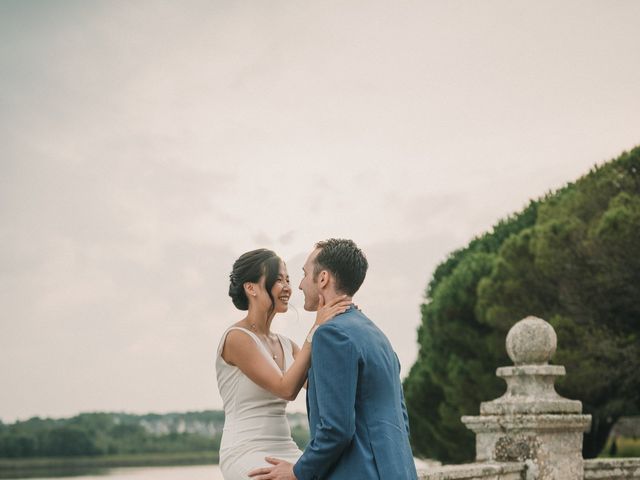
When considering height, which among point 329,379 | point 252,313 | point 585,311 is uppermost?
point 585,311

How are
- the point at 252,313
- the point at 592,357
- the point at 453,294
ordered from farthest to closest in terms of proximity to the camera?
the point at 453,294 < the point at 592,357 < the point at 252,313

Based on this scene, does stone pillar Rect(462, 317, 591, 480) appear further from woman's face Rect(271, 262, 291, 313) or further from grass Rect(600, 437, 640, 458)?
grass Rect(600, 437, 640, 458)

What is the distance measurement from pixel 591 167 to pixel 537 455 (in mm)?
18302

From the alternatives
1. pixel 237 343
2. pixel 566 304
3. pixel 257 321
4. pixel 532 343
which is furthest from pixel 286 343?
pixel 566 304

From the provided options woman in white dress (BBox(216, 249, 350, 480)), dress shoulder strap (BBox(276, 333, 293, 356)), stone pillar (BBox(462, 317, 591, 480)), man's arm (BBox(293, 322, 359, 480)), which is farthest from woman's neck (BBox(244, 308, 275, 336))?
stone pillar (BBox(462, 317, 591, 480))

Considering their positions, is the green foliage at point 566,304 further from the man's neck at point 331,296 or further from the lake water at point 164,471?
the lake water at point 164,471

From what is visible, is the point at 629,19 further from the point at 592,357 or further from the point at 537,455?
the point at 537,455

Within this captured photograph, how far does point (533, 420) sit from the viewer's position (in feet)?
21.1

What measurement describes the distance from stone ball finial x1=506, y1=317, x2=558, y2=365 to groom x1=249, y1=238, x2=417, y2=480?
366 centimetres

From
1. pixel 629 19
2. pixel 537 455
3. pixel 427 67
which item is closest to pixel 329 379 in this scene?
pixel 537 455

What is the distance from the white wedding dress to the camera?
12.1 ft

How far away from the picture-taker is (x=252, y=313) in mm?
3924

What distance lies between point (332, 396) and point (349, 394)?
0.06 metres

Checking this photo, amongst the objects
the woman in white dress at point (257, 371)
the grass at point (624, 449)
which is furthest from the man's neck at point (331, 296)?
the grass at point (624, 449)
